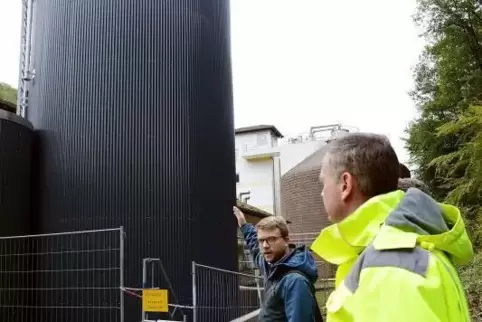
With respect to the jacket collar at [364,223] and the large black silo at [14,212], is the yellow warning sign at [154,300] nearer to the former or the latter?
the large black silo at [14,212]

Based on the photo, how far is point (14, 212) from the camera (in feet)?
22.9

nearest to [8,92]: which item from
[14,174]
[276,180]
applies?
[14,174]

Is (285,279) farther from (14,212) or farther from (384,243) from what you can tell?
(14,212)

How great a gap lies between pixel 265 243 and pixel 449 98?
17.4 m

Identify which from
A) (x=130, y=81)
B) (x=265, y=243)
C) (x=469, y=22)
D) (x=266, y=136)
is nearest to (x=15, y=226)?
(x=130, y=81)

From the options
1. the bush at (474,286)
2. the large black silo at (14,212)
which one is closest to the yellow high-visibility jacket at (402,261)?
the large black silo at (14,212)

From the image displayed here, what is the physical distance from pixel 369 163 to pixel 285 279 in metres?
1.53

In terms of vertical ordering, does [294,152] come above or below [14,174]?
above

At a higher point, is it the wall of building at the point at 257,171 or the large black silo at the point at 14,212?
the wall of building at the point at 257,171

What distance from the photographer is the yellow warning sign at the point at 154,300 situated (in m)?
5.25

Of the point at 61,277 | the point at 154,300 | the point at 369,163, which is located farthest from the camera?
the point at 61,277

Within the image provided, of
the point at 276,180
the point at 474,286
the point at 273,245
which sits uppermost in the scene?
the point at 276,180

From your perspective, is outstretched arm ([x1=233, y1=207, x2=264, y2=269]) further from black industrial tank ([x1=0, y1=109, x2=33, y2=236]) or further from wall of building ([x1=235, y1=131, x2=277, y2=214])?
wall of building ([x1=235, y1=131, x2=277, y2=214])

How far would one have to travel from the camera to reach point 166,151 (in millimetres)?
7145
